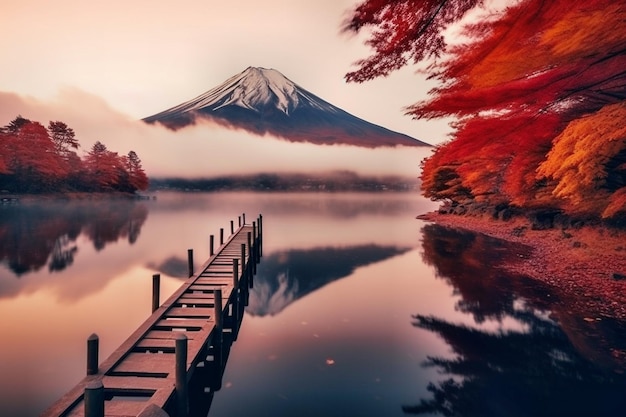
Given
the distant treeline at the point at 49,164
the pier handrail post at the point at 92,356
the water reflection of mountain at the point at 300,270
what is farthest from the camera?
the distant treeline at the point at 49,164

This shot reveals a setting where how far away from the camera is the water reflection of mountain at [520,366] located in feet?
22.2

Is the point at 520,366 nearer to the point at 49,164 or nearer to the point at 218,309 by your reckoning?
the point at 218,309

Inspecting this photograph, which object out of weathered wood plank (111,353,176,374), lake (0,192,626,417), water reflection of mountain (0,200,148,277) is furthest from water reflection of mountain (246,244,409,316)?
water reflection of mountain (0,200,148,277)

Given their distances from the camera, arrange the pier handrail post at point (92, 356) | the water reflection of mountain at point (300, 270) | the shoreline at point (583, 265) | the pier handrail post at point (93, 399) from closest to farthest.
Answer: the pier handrail post at point (93, 399) → the pier handrail post at point (92, 356) → the shoreline at point (583, 265) → the water reflection of mountain at point (300, 270)

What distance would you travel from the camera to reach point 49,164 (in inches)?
2120

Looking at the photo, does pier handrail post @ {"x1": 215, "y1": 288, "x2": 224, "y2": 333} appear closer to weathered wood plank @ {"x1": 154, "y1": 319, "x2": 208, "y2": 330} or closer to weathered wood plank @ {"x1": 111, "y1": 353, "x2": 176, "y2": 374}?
weathered wood plank @ {"x1": 154, "y1": 319, "x2": 208, "y2": 330}

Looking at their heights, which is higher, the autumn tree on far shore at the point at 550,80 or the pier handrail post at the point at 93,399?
the autumn tree on far shore at the point at 550,80

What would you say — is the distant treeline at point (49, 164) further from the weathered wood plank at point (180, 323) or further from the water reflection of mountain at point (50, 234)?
the weathered wood plank at point (180, 323)

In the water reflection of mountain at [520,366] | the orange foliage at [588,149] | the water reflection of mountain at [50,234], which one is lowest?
the water reflection of mountain at [50,234]

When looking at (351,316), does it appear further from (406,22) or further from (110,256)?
(110,256)

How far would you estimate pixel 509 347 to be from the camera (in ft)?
30.6

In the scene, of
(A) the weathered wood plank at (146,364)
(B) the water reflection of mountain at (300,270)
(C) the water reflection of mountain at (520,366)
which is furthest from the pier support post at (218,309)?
(B) the water reflection of mountain at (300,270)

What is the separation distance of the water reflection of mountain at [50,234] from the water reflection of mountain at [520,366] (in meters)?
19.8

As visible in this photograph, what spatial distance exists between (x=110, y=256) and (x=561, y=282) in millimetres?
23780
